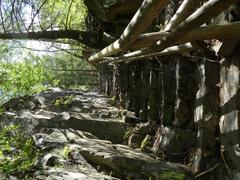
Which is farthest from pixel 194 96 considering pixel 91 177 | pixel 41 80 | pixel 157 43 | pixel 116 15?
pixel 41 80

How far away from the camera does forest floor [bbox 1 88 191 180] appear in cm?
606

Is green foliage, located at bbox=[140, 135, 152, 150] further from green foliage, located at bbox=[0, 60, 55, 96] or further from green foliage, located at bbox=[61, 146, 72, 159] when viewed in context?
green foliage, located at bbox=[0, 60, 55, 96]

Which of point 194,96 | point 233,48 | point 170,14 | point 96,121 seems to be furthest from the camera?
point 96,121

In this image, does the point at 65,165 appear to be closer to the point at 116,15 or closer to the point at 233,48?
the point at 233,48

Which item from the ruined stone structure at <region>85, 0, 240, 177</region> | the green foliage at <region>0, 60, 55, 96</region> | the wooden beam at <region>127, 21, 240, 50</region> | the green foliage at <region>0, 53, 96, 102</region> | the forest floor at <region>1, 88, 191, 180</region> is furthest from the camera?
the green foliage at <region>0, 53, 96, 102</region>

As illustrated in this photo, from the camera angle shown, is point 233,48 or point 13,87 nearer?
point 233,48

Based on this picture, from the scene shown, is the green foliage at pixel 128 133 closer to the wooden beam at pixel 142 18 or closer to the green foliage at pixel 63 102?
the green foliage at pixel 63 102

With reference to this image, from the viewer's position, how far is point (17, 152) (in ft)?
23.6

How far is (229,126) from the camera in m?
5.37

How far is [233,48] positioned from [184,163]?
2.35m

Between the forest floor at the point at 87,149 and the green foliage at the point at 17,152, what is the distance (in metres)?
0.15

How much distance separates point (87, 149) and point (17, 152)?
1422 mm

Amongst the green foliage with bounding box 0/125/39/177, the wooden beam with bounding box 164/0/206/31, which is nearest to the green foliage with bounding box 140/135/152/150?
the green foliage with bounding box 0/125/39/177

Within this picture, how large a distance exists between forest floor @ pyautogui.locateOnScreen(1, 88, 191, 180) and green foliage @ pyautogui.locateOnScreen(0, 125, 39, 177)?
148 millimetres
